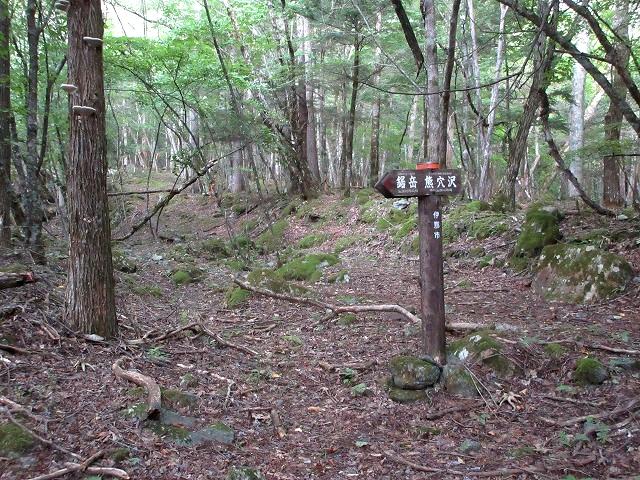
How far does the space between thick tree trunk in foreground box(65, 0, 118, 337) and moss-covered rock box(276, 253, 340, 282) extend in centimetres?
591

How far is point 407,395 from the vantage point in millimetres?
4750

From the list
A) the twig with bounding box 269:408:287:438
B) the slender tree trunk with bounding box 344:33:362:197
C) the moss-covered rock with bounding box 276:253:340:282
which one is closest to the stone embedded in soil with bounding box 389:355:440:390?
the twig with bounding box 269:408:287:438

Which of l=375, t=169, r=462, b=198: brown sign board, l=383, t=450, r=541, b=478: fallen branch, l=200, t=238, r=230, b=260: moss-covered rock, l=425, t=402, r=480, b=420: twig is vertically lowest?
l=383, t=450, r=541, b=478: fallen branch

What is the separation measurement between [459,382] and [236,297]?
4.87 metres

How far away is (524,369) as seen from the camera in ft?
16.1

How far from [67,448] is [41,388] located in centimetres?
101

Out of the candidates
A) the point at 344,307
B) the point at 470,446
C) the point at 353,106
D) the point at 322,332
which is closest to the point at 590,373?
the point at 470,446

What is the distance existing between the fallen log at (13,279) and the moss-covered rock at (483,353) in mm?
4701

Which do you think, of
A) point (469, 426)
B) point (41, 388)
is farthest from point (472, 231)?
point (41, 388)

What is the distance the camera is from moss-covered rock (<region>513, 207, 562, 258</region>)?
8.66 metres

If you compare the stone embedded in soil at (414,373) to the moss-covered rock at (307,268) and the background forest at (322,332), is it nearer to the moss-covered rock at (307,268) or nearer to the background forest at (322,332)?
the background forest at (322,332)

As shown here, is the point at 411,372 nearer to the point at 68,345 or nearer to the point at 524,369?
the point at 524,369

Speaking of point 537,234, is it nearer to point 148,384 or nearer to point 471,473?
point 471,473

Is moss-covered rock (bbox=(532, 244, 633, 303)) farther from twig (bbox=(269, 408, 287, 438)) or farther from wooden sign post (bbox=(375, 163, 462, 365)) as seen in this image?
twig (bbox=(269, 408, 287, 438))
